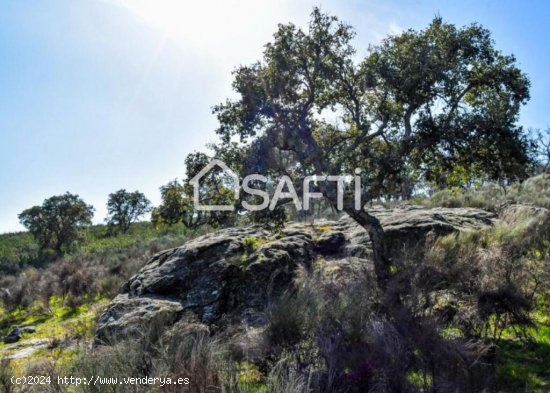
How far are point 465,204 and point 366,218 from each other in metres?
16.4

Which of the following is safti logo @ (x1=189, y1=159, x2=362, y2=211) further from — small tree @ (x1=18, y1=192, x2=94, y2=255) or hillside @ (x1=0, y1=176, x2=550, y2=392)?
small tree @ (x1=18, y1=192, x2=94, y2=255)

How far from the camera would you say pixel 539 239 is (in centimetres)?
1217

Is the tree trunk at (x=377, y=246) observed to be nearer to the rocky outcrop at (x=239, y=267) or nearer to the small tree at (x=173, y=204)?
the rocky outcrop at (x=239, y=267)

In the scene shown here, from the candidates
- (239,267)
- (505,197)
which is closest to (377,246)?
(239,267)

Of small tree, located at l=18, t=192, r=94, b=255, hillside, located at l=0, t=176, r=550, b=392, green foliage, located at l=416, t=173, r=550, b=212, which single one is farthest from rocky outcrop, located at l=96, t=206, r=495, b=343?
small tree, located at l=18, t=192, r=94, b=255

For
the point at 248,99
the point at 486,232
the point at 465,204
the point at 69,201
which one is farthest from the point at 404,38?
the point at 69,201

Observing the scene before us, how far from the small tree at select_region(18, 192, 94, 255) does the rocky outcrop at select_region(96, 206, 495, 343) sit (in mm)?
35655

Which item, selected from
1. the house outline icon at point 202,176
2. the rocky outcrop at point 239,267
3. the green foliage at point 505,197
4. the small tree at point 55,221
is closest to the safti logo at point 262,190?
the house outline icon at point 202,176

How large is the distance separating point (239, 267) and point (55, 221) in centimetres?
4091

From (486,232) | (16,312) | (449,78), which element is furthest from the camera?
(16,312)

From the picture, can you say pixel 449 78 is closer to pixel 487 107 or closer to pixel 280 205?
pixel 487 107

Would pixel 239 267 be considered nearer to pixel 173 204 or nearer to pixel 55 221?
pixel 173 204

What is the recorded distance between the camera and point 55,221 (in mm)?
45031

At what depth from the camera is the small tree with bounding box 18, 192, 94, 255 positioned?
147 feet
